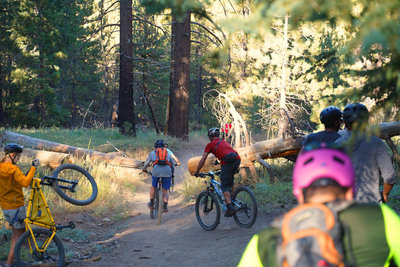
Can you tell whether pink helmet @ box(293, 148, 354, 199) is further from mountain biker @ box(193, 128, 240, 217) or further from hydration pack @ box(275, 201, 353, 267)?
mountain biker @ box(193, 128, 240, 217)

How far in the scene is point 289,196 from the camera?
954 cm

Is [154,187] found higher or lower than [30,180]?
lower

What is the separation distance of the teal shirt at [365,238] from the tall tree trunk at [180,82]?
1898cm

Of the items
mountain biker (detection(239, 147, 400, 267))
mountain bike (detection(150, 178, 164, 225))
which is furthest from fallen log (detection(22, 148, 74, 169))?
mountain biker (detection(239, 147, 400, 267))

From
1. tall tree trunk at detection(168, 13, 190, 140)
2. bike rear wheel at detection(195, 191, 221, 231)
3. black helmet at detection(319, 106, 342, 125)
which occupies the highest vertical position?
tall tree trunk at detection(168, 13, 190, 140)

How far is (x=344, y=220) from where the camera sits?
1.74m

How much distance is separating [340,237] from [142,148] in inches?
655

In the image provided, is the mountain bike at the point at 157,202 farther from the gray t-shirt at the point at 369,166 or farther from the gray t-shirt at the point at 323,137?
the gray t-shirt at the point at 369,166

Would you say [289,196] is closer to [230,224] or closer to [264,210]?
[264,210]

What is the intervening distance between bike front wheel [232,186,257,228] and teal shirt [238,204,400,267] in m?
6.30

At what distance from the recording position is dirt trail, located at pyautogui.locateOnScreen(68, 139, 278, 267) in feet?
23.5

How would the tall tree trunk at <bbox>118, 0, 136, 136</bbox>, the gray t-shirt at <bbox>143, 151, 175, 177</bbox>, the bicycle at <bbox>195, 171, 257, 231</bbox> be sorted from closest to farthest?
1. the bicycle at <bbox>195, 171, 257, 231</bbox>
2. the gray t-shirt at <bbox>143, 151, 175, 177</bbox>
3. the tall tree trunk at <bbox>118, 0, 136, 136</bbox>

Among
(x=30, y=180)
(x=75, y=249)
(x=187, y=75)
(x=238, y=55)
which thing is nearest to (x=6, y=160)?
(x=30, y=180)

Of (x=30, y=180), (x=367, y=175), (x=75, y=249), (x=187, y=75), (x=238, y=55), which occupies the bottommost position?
(x=75, y=249)
